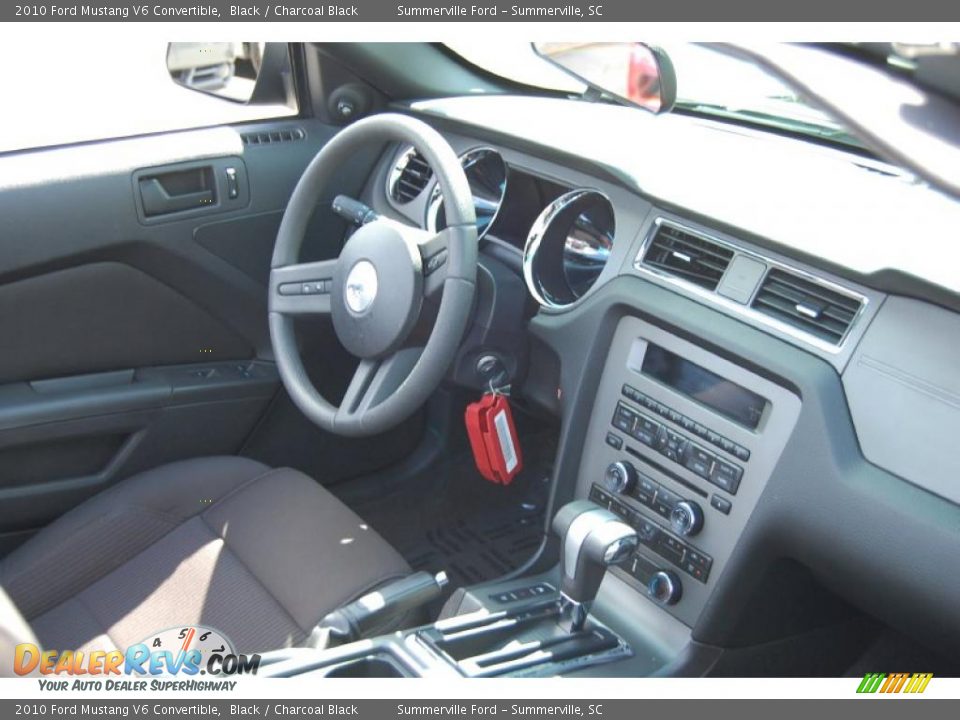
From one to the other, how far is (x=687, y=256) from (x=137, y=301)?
3.76 ft

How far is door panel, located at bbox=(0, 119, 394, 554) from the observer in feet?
6.93

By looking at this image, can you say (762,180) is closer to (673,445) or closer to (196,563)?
(673,445)

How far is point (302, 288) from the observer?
6.67 ft

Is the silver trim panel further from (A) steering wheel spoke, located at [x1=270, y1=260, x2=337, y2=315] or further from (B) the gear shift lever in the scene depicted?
(A) steering wheel spoke, located at [x1=270, y1=260, x2=337, y2=315]

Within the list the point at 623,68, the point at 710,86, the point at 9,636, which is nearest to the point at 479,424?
the point at 623,68

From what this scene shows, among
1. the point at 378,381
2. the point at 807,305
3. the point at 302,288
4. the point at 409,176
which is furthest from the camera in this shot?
the point at 409,176

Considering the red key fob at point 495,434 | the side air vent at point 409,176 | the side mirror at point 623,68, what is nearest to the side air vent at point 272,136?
the side air vent at point 409,176

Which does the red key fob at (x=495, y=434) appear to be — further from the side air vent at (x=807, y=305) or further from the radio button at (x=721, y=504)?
the side air vent at (x=807, y=305)

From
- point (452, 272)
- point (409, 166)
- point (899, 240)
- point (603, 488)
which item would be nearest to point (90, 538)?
point (452, 272)

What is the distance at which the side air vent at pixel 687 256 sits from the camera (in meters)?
1.78

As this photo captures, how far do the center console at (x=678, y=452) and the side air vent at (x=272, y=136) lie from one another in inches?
37.6

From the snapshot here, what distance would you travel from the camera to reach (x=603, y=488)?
1.96 meters

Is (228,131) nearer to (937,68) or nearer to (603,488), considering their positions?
(603,488)

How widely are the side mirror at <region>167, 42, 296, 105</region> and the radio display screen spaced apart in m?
1.17
